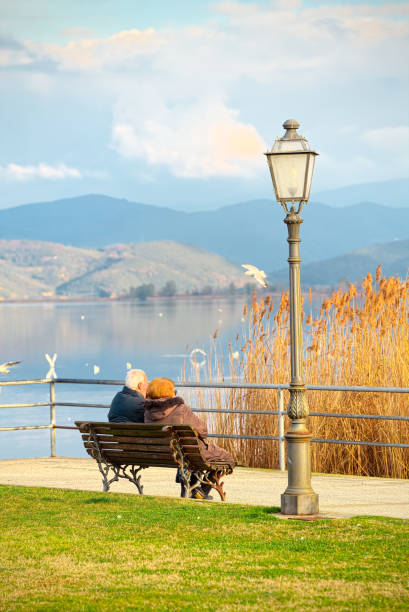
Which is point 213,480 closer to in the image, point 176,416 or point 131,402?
point 176,416

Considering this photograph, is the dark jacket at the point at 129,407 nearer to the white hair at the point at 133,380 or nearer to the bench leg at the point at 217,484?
the white hair at the point at 133,380

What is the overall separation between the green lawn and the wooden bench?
13.7 inches

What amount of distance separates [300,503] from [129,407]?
2099mm

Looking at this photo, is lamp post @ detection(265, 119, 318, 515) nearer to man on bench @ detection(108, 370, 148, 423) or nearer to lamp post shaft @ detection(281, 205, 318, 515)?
lamp post shaft @ detection(281, 205, 318, 515)

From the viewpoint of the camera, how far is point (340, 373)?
13.1 metres

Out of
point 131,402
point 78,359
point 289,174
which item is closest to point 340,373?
point 131,402

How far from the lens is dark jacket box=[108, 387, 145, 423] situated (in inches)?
397

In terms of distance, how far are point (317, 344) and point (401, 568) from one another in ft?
21.7

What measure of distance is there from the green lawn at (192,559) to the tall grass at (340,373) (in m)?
3.68

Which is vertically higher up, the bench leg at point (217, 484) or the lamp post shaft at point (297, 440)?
the lamp post shaft at point (297, 440)

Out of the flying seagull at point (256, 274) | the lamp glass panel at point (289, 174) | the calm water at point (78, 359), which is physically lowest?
the calm water at point (78, 359)

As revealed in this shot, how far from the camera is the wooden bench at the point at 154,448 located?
30.6 feet

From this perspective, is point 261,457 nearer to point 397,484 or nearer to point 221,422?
point 221,422

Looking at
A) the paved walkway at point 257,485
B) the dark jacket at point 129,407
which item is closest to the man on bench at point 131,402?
the dark jacket at point 129,407
